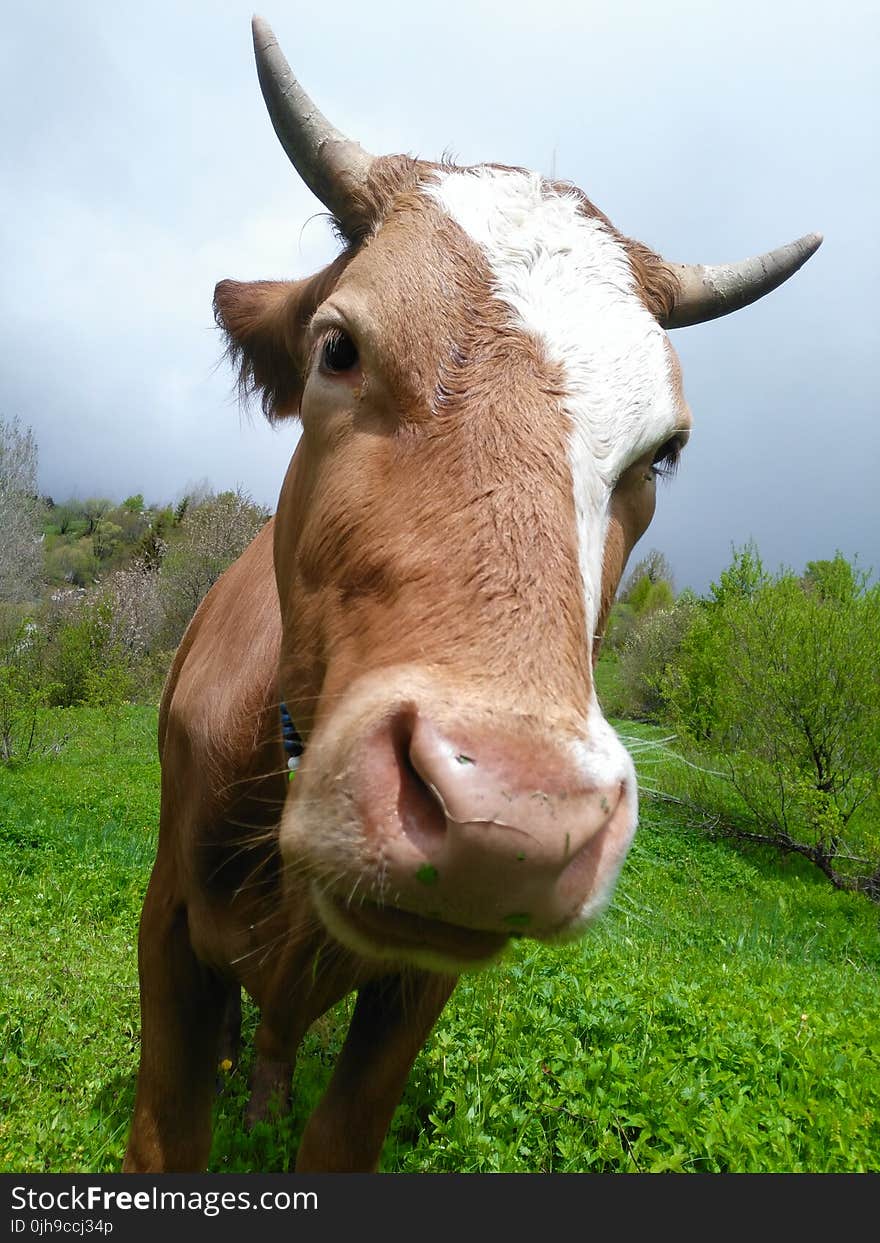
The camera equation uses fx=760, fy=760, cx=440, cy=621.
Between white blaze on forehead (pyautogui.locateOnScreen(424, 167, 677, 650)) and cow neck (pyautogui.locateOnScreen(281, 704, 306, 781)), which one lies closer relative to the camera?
white blaze on forehead (pyautogui.locateOnScreen(424, 167, 677, 650))

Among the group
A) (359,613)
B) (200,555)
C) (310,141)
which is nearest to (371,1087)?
(359,613)

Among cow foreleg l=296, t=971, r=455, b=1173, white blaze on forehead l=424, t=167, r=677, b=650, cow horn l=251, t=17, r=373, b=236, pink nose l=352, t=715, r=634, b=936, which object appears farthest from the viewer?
cow foreleg l=296, t=971, r=455, b=1173

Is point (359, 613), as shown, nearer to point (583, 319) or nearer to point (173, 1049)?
Result: point (583, 319)

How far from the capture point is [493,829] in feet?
3.48

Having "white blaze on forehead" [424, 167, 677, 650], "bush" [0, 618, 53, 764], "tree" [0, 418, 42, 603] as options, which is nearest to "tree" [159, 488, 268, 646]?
"tree" [0, 418, 42, 603]

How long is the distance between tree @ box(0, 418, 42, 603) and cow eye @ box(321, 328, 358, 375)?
30.2 metres

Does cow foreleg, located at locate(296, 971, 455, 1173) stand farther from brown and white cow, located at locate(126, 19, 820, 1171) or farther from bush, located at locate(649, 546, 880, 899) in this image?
bush, located at locate(649, 546, 880, 899)

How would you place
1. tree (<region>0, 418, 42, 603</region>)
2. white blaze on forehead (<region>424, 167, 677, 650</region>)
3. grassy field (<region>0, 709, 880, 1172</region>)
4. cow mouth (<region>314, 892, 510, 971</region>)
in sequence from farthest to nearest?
1. tree (<region>0, 418, 42, 603</region>)
2. grassy field (<region>0, 709, 880, 1172</region>)
3. white blaze on forehead (<region>424, 167, 677, 650</region>)
4. cow mouth (<region>314, 892, 510, 971</region>)

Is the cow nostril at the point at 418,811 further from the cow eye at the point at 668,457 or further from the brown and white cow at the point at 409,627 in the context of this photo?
the cow eye at the point at 668,457

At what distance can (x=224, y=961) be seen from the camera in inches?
104

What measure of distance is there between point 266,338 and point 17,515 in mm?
30862

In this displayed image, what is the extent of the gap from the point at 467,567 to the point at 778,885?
14812 mm

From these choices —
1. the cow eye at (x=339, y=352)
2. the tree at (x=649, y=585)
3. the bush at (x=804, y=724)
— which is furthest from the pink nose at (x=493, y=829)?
the tree at (x=649, y=585)

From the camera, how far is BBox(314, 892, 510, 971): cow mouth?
128 cm
